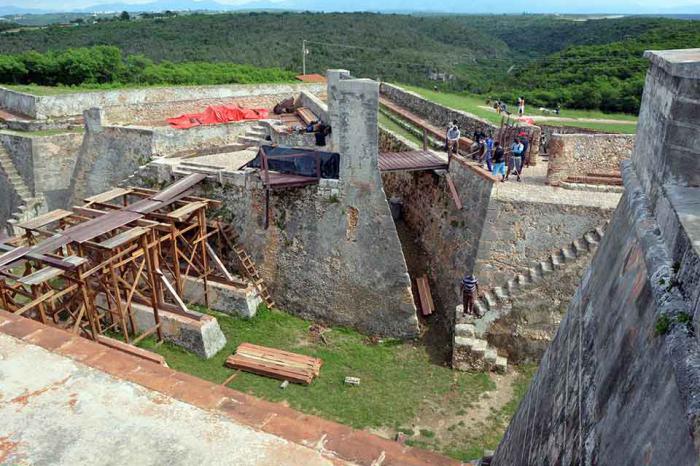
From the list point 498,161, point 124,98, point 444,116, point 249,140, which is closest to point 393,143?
point 444,116

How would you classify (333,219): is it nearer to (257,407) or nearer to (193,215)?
(193,215)

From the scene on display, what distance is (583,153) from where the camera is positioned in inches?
485

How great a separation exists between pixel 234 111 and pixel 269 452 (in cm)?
1909

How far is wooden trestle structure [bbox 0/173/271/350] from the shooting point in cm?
960

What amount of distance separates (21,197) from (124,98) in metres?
5.67

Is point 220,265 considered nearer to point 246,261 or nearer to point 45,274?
point 246,261

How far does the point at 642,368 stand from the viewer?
288 cm

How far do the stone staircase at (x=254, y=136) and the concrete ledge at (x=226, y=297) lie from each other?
18.1ft

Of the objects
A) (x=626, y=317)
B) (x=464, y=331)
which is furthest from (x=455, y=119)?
(x=626, y=317)

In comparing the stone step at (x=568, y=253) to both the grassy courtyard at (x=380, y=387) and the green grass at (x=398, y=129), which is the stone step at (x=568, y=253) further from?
the green grass at (x=398, y=129)

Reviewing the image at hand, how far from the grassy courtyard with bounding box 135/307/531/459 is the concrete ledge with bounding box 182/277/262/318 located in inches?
10.6

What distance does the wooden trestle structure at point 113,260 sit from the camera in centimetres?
960

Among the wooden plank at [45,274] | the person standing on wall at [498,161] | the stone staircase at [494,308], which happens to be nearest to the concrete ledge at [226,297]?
the wooden plank at [45,274]

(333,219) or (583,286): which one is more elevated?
(583,286)
